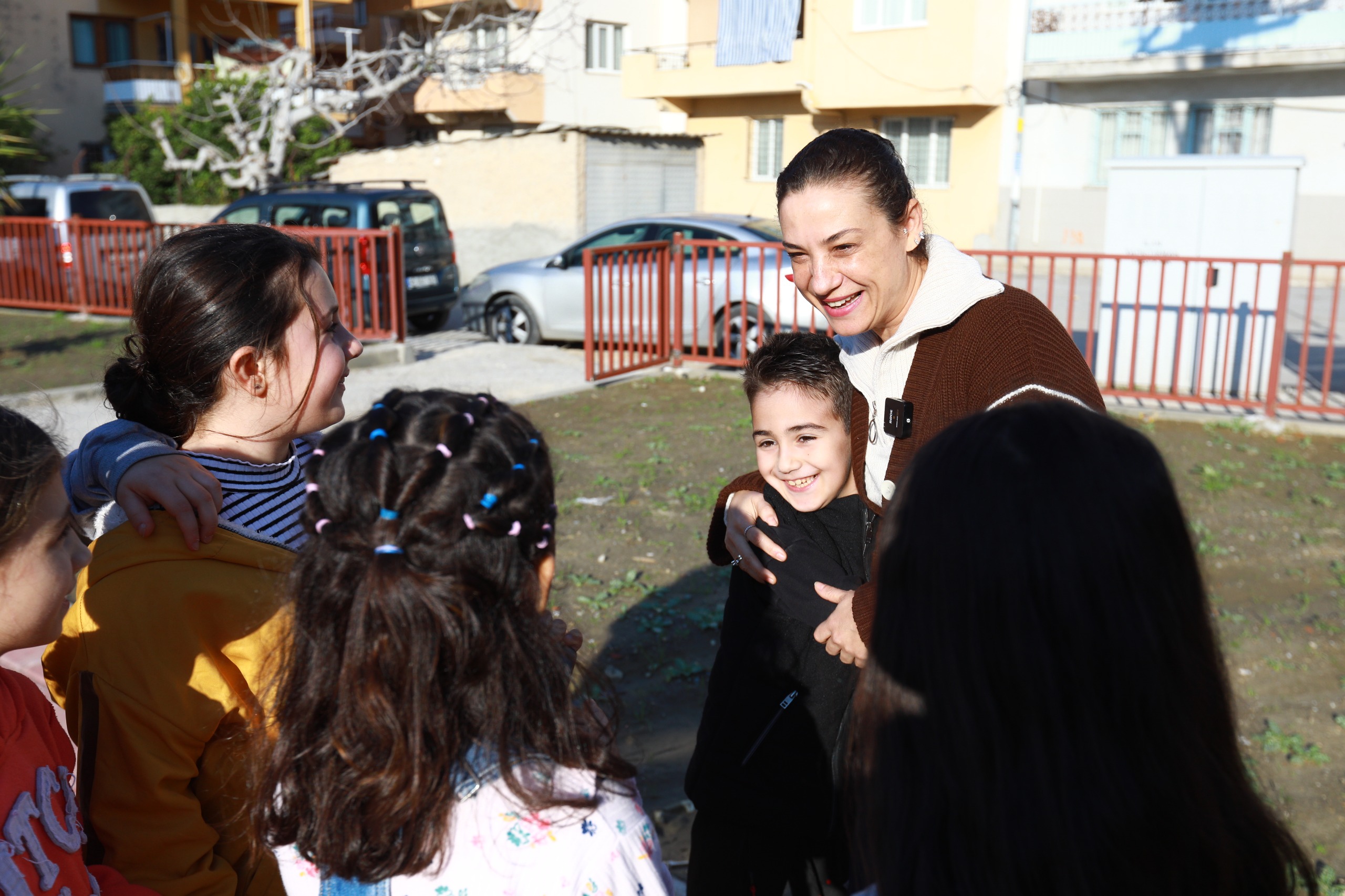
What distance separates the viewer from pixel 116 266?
13.3 meters

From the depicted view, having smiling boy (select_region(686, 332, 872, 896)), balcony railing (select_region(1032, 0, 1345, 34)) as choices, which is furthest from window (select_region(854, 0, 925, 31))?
smiling boy (select_region(686, 332, 872, 896))

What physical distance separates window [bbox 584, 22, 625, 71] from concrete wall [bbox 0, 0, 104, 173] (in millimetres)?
13913

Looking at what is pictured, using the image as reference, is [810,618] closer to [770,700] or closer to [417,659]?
[770,700]

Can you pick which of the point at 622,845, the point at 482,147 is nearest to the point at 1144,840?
the point at 622,845

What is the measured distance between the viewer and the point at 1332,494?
678cm

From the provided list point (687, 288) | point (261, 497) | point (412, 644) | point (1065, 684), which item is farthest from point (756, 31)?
point (1065, 684)

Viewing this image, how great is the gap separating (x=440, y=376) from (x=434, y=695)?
9.59 meters

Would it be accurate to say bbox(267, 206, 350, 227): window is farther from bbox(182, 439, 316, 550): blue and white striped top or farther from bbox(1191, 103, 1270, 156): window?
bbox(1191, 103, 1270, 156): window

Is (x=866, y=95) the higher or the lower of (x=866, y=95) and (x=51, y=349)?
the higher

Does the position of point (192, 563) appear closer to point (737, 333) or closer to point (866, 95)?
point (737, 333)

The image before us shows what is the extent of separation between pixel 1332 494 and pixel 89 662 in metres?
7.22

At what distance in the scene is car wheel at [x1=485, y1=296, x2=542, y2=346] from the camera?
12.6 meters

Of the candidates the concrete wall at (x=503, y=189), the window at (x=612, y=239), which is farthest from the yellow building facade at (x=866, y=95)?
the window at (x=612, y=239)

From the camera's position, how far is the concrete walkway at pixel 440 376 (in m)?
8.90
